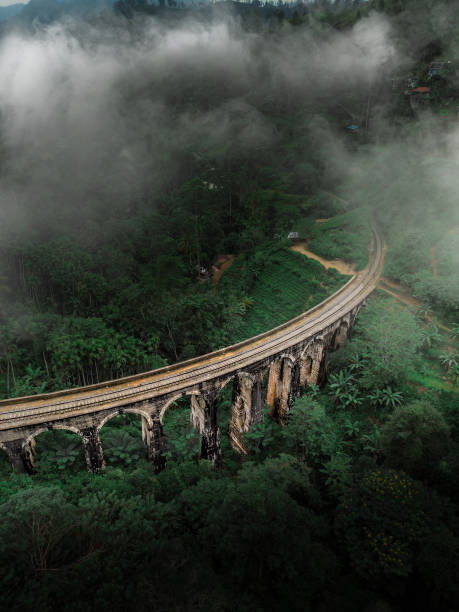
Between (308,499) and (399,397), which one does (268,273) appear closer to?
(399,397)

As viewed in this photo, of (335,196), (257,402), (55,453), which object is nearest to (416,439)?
(257,402)

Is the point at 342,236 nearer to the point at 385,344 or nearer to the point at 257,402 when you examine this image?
the point at 385,344

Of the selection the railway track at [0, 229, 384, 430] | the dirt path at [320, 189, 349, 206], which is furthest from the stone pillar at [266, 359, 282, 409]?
the dirt path at [320, 189, 349, 206]

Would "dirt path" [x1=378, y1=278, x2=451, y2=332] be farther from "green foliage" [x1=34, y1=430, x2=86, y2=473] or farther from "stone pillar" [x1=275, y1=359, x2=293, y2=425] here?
"green foliage" [x1=34, y1=430, x2=86, y2=473]

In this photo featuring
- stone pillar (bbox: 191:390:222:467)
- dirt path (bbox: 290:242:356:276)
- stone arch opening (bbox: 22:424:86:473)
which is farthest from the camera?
Answer: dirt path (bbox: 290:242:356:276)

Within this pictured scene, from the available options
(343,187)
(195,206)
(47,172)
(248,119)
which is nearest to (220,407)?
(195,206)
